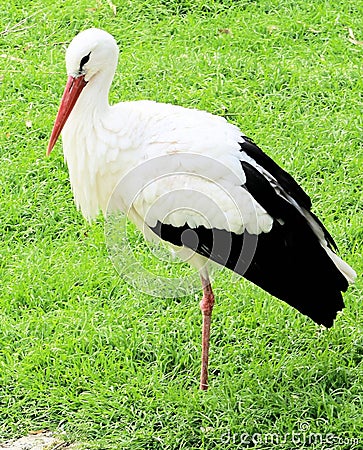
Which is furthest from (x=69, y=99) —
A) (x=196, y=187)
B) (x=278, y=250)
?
(x=278, y=250)

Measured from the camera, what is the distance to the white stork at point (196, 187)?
12.3 ft

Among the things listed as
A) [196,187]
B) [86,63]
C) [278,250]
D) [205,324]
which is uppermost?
[86,63]

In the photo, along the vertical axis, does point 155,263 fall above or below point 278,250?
below

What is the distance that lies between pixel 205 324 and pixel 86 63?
4.01ft

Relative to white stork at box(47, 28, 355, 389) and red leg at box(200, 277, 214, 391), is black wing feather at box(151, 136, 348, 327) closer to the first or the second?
white stork at box(47, 28, 355, 389)

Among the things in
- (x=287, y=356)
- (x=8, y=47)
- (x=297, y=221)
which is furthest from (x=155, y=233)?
(x=8, y=47)

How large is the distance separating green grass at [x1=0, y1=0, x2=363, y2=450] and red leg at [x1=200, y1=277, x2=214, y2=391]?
0.23ft

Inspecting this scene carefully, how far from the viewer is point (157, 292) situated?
15.1 ft

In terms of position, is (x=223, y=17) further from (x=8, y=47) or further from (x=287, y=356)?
(x=287, y=356)

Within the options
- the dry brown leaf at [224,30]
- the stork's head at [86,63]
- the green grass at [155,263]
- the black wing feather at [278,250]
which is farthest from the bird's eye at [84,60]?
the dry brown leaf at [224,30]

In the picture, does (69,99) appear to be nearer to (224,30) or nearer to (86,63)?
(86,63)

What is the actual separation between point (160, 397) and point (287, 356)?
0.61 meters

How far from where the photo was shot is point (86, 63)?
3.91 meters

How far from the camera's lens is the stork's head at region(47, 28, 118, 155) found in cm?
386
